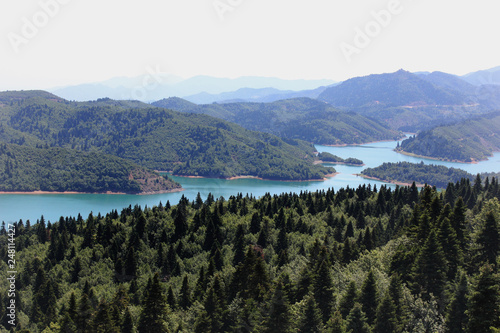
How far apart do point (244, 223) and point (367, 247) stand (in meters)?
23.1

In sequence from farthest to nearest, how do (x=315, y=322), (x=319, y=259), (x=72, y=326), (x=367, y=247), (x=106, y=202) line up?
(x=106, y=202)
(x=367, y=247)
(x=319, y=259)
(x=72, y=326)
(x=315, y=322)

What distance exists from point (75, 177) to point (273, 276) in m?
168

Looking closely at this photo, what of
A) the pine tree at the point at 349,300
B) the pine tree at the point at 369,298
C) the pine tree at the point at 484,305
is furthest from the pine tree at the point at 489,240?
the pine tree at the point at 349,300

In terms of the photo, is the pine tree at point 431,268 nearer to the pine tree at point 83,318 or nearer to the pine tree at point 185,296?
the pine tree at point 185,296

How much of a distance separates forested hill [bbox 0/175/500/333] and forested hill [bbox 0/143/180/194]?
376 ft

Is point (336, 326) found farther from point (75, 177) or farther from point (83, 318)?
point (75, 177)

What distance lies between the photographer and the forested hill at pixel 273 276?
1049 inches

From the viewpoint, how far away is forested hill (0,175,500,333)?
26656mm

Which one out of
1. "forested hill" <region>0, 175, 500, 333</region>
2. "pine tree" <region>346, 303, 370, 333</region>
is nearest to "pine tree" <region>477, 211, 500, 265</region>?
"forested hill" <region>0, 175, 500, 333</region>

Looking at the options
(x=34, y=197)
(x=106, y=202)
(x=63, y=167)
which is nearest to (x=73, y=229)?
(x=106, y=202)

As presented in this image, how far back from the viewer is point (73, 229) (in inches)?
2867

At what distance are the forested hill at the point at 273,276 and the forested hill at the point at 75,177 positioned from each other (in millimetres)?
114756

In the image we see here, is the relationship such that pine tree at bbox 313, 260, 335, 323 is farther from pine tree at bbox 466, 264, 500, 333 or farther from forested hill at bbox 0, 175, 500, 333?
pine tree at bbox 466, 264, 500, 333

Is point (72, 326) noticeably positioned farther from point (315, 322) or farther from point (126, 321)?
point (315, 322)
